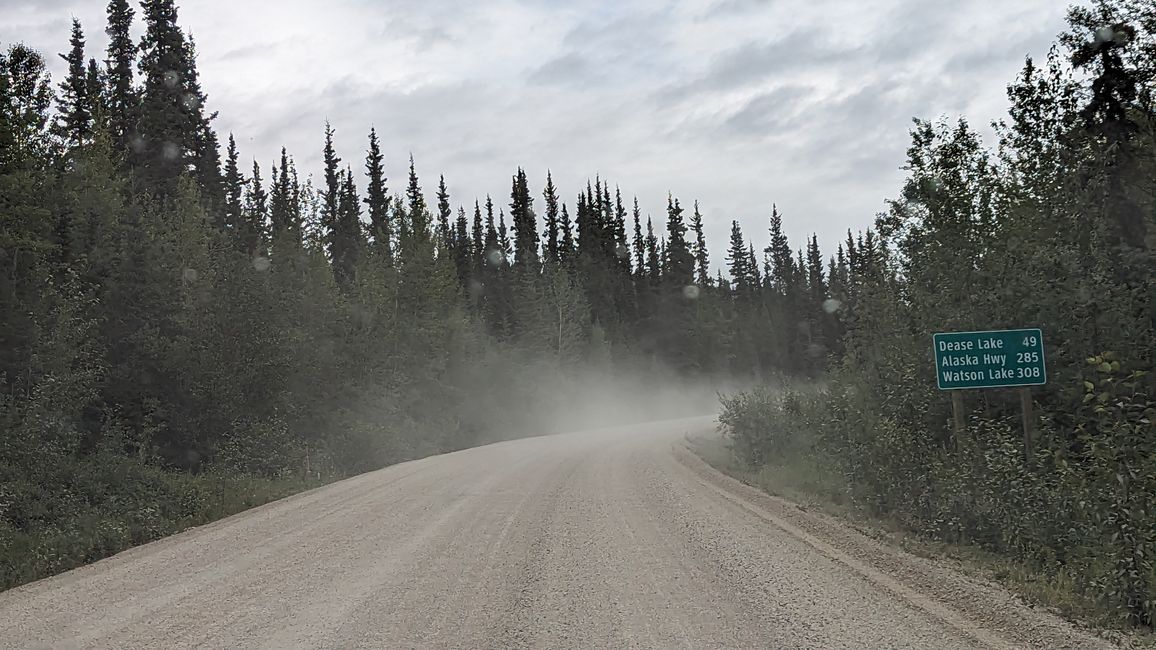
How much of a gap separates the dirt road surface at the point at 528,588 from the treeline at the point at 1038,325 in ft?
3.20

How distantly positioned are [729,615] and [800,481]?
8583 millimetres

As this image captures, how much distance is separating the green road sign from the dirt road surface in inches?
92.2

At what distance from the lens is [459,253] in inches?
3233

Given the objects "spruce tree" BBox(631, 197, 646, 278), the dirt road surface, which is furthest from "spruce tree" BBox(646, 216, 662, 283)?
the dirt road surface

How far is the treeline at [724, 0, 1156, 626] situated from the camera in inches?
275

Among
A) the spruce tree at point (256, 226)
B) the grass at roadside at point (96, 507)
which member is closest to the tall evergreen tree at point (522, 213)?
the spruce tree at point (256, 226)

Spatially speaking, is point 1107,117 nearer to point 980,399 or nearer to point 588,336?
point 980,399

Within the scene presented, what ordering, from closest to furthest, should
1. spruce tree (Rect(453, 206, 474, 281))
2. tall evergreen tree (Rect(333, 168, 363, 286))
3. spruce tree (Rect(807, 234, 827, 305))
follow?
tall evergreen tree (Rect(333, 168, 363, 286)) → spruce tree (Rect(453, 206, 474, 281)) → spruce tree (Rect(807, 234, 827, 305))

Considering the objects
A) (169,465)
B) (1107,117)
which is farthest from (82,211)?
(1107,117)

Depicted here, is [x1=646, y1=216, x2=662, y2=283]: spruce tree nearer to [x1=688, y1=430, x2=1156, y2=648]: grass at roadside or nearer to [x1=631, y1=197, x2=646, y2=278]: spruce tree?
[x1=631, y1=197, x2=646, y2=278]: spruce tree

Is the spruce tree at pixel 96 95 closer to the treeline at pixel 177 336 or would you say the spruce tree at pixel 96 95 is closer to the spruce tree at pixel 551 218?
the treeline at pixel 177 336

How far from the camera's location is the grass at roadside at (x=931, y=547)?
20.0ft

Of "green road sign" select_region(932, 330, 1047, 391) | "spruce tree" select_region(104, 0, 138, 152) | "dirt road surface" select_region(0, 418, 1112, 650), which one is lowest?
"dirt road surface" select_region(0, 418, 1112, 650)

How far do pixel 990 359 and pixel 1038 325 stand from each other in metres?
1.89
